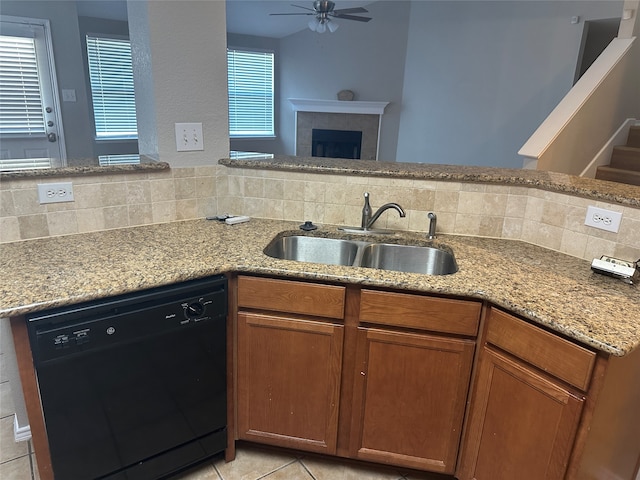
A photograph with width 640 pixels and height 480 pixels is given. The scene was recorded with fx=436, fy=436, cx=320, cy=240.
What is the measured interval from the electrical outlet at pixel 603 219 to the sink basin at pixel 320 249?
93cm

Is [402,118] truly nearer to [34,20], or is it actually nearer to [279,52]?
[279,52]

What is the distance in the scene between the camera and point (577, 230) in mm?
1753

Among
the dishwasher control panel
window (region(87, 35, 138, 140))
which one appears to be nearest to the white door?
window (region(87, 35, 138, 140))

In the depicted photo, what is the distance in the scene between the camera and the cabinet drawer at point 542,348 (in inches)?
47.5

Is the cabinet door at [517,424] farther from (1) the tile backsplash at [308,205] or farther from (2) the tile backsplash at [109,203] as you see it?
(2) the tile backsplash at [109,203]

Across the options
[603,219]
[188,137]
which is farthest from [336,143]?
[603,219]

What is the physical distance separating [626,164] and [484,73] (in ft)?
7.02

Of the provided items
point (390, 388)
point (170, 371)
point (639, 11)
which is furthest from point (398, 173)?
point (639, 11)

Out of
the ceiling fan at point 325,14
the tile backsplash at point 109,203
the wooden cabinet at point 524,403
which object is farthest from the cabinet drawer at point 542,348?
the ceiling fan at point 325,14

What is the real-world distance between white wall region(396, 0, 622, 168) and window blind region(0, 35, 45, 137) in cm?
453

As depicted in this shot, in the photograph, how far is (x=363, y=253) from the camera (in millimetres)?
1961

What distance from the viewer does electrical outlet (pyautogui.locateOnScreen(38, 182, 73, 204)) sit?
5.52 feet

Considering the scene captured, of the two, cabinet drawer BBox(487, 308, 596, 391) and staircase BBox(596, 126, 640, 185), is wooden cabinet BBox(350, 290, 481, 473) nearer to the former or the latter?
cabinet drawer BBox(487, 308, 596, 391)

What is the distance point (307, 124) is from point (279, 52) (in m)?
1.25
